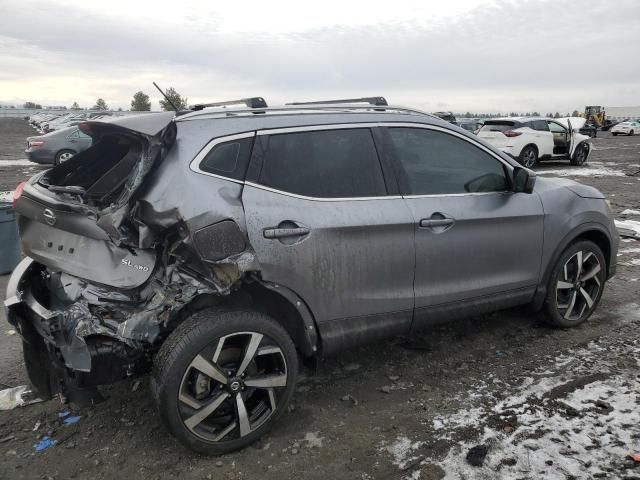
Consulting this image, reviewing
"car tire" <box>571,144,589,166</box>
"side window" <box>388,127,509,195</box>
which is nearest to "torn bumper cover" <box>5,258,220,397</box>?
"side window" <box>388,127,509,195</box>

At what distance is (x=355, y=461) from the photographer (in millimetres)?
2748

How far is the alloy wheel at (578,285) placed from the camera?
4.24 meters

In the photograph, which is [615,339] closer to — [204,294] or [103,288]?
[204,294]

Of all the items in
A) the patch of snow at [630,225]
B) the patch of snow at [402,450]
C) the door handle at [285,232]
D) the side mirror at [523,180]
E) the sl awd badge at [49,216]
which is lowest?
the patch of snow at [402,450]

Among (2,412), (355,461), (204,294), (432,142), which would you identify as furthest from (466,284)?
(2,412)

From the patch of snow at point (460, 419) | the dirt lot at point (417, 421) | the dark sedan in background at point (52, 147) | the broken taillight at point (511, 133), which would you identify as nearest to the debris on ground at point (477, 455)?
the dirt lot at point (417, 421)

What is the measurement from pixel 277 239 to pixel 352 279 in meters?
0.58

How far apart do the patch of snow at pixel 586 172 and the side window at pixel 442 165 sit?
12374 millimetres

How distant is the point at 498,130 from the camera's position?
17016 millimetres

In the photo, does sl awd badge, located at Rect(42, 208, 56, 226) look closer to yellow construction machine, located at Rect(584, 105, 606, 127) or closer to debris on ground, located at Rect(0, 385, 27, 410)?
debris on ground, located at Rect(0, 385, 27, 410)

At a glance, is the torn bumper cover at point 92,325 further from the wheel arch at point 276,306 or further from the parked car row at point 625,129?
the parked car row at point 625,129

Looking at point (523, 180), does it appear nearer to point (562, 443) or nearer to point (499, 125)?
point (562, 443)

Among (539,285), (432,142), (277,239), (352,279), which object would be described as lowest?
(539,285)

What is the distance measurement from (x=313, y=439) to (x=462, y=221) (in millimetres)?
1727
